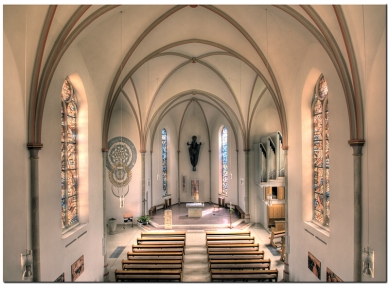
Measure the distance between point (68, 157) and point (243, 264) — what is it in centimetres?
750

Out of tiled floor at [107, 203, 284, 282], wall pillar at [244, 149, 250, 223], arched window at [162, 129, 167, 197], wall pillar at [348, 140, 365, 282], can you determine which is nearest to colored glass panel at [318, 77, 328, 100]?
wall pillar at [348, 140, 365, 282]

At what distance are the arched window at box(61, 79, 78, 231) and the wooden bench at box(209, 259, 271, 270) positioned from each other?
5.51m

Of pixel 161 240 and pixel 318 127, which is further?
pixel 161 240

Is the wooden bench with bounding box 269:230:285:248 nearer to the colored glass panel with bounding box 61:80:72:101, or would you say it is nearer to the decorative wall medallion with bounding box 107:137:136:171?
the decorative wall medallion with bounding box 107:137:136:171

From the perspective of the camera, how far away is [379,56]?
5797 mm

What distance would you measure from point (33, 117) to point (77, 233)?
4468 mm

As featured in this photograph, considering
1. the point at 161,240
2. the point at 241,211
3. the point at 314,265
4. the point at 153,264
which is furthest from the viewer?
the point at 241,211

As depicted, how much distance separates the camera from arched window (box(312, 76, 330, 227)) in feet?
29.8

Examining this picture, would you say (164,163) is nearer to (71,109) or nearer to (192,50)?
(192,50)

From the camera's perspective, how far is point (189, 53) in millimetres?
14883

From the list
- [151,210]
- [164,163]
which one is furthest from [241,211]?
[164,163]

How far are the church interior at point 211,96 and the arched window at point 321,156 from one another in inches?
1.9

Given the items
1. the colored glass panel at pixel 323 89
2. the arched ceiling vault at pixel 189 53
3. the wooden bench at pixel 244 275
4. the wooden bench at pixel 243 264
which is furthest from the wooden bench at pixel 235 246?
the colored glass panel at pixel 323 89

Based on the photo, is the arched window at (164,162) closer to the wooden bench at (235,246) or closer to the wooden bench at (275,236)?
the wooden bench at (275,236)
